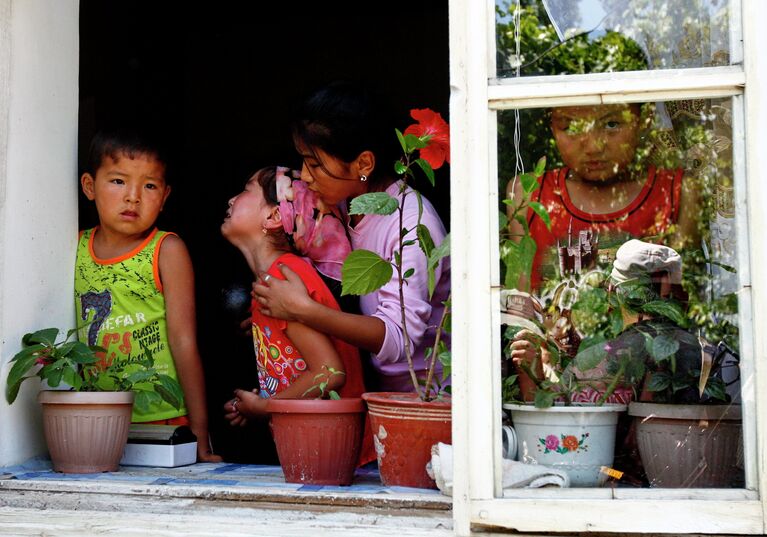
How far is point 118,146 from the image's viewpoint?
3.31 m

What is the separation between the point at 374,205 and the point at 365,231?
96cm

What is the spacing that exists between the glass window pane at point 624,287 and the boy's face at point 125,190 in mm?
1595

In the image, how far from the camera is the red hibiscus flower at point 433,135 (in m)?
2.77

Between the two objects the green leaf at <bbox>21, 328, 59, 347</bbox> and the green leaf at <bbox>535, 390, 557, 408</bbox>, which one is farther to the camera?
the green leaf at <bbox>21, 328, 59, 347</bbox>

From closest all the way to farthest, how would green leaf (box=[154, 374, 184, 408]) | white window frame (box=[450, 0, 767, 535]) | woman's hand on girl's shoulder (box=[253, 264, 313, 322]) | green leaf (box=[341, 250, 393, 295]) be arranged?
white window frame (box=[450, 0, 767, 535]), green leaf (box=[341, 250, 393, 295]), green leaf (box=[154, 374, 184, 408]), woman's hand on girl's shoulder (box=[253, 264, 313, 322])

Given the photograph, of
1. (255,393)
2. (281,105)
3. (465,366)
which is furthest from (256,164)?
(465,366)

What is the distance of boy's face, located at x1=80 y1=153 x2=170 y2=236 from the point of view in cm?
332

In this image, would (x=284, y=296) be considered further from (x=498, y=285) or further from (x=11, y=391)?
(x=498, y=285)

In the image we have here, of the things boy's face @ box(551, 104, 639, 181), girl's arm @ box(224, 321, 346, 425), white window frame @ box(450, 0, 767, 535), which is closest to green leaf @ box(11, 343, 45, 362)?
girl's arm @ box(224, 321, 346, 425)

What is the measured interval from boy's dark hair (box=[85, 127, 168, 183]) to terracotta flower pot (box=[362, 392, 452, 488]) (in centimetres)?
130

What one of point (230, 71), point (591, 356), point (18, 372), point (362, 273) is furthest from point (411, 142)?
point (230, 71)

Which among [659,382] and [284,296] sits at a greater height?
[284,296]

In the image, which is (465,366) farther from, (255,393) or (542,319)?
(255,393)

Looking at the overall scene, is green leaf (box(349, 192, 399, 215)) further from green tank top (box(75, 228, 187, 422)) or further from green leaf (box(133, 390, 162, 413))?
green tank top (box(75, 228, 187, 422))
